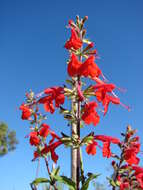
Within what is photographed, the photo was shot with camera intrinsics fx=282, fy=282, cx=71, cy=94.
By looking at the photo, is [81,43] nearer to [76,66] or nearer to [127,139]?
[76,66]

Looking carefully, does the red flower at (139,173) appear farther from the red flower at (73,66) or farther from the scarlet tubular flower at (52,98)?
the red flower at (73,66)

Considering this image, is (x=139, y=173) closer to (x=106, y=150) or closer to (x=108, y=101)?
(x=106, y=150)

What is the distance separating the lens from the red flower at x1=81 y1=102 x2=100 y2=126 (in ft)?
5.42

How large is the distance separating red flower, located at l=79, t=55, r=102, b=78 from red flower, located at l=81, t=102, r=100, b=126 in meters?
0.20

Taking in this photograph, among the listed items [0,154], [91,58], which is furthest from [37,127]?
[0,154]

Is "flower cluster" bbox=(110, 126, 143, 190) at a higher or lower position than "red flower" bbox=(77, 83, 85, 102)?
lower

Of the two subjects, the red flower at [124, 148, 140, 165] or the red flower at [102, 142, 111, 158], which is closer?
the red flower at [102, 142, 111, 158]

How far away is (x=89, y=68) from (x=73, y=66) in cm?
10

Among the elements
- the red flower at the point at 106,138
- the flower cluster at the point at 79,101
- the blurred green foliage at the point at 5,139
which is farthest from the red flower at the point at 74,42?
the blurred green foliage at the point at 5,139

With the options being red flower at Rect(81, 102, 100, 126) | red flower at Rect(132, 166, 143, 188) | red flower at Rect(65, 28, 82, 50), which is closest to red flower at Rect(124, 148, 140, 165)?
red flower at Rect(132, 166, 143, 188)

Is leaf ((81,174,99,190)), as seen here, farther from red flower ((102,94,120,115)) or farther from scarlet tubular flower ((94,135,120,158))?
red flower ((102,94,120,115))

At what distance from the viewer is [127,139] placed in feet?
7.50

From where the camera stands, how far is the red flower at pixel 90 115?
165 centimetres

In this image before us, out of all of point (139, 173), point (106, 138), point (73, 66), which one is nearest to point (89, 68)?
point (73, 66)
